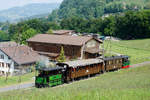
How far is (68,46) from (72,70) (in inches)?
1004

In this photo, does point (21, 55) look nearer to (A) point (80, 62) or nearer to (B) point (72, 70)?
(A) point (80, 62)

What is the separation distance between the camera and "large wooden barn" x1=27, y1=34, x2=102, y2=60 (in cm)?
5638

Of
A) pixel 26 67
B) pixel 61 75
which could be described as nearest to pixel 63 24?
pixel 26 67

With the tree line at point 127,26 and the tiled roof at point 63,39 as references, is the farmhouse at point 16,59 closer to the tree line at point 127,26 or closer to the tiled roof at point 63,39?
the tiled roof at point 63,39

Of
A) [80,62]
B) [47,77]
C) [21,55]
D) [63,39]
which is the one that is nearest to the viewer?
[47,77]

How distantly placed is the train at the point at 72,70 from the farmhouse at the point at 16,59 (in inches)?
747

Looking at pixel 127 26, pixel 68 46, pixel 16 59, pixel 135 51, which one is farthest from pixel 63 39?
A: pixel 127 26

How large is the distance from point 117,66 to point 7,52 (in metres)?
25.2

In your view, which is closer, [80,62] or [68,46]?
[80,62]

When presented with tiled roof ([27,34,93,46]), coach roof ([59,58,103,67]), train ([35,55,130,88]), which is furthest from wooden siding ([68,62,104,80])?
tiled roof ([27,34,93,46])

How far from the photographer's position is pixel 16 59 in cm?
5081

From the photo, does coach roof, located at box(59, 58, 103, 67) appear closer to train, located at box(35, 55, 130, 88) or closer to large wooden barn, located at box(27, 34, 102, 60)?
train, located at box(35, 55, 130, 88)

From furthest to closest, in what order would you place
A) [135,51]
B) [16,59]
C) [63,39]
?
1. [135,51]
2. [63,39]
3. [16,59]

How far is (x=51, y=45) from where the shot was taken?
60.7 meters
